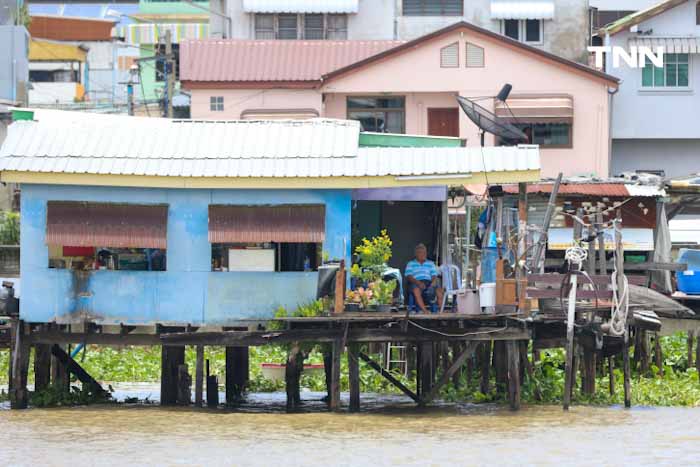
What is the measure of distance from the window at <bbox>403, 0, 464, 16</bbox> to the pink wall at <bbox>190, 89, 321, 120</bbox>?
7.18m

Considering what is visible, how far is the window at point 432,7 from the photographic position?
159 feet

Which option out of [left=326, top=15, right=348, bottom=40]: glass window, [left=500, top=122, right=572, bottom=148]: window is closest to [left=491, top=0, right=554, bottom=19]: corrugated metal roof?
[left=326, top=15, right=348, bottom=40]: glass window

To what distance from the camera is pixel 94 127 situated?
26.5 metres

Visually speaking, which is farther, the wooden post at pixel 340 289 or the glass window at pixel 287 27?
the glass window at pixel 287 27

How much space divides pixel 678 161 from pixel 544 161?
5306mm

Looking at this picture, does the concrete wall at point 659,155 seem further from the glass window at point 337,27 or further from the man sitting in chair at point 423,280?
the man sitting in chair at point 423,280

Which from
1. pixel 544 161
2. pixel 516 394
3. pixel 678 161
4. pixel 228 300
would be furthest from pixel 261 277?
pixel 678 161

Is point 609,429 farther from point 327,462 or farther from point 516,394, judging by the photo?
point 327,462

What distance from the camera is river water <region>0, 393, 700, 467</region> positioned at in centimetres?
2108

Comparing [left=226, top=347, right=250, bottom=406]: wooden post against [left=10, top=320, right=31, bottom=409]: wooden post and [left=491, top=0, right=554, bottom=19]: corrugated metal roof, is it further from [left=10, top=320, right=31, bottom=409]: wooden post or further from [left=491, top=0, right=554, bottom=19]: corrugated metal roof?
[left=491, top=0, right=554, bottom=19]: corrugated metal roof

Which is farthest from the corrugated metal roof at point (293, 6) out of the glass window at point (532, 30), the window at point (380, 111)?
the window at point (380, 111)

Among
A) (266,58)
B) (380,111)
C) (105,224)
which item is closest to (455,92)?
(380,111)

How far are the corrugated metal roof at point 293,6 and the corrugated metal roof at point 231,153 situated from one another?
70.6 ft

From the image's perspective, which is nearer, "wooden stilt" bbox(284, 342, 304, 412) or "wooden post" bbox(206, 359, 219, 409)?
"wooden stilt" bbox(284, 342, 304, 412)
